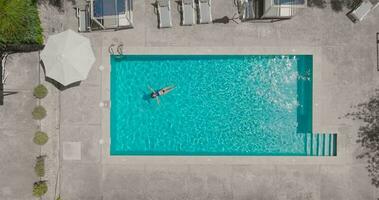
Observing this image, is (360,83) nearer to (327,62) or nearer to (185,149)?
(327,62)

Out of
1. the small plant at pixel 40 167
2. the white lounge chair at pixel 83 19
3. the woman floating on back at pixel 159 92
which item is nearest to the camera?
the small plant at pixel 40 167

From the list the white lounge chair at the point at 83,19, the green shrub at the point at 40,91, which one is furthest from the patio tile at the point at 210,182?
the white lounge chair at the point at 83,19

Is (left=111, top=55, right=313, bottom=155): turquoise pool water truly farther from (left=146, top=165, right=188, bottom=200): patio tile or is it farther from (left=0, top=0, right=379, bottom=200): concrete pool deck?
(left=146, top=165, right=188, bottom=200): patio tile

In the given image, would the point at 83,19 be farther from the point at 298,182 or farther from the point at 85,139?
the point at 298,182

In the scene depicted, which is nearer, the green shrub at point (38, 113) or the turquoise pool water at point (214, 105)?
the green shrub at point (38, 113)

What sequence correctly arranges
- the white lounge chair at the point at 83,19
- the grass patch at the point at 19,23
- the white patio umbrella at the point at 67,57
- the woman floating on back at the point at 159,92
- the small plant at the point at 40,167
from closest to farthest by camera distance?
1. the grass patch at the point at 19,23
2. the white patio umbrella at the point at 67,57
3. the small plant at the point at 40,167
4. the white lounge chair at the point at 83,19
5. the woman floating on back at the point at 159,92

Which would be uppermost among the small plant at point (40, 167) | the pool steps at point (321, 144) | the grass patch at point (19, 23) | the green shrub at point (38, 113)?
the grass patch at point (19, 23)

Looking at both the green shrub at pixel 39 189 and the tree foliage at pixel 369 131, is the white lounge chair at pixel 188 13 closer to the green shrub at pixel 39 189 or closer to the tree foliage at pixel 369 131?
the tree foliage at pixel 369 131
